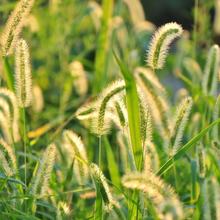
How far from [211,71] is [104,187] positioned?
0.79m

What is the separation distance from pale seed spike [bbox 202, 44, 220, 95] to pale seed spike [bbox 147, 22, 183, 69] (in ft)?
1.62

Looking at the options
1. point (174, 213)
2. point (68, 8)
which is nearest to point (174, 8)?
point (68, 8)

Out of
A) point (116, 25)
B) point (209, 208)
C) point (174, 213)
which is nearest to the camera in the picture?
point (174, 213)

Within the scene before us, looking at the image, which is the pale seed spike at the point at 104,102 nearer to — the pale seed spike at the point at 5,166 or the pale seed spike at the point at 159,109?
the pale seed spike at the point at 159,109

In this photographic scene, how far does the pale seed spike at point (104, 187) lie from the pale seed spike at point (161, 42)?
0.33 metres

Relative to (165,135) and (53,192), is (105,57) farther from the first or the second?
(165,135)

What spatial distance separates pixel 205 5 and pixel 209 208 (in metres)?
2.76

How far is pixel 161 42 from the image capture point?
6.78ft

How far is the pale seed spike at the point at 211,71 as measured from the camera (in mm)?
2570

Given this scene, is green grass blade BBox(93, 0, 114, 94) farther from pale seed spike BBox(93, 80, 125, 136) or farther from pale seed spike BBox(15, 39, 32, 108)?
pale seed spike BBox(93, 80, 125, 136)

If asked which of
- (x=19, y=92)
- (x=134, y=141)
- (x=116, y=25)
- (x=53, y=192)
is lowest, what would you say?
(x=53, y=192)

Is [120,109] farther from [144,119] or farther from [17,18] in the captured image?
[17,18]

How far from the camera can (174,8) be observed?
14883 mm

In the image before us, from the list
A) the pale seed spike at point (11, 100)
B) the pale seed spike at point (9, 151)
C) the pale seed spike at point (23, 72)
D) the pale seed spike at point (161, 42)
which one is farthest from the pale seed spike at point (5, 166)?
the pale seed spike at point (161, 42)
